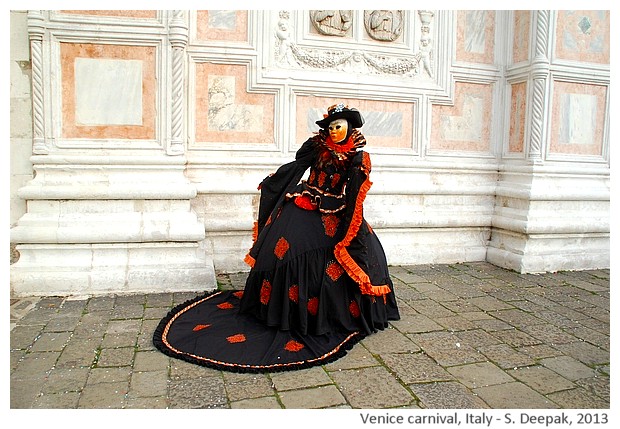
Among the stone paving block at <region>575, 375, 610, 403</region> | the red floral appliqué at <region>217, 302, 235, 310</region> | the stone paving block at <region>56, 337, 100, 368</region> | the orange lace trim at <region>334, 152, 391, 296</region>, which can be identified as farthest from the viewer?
the red floral appliqué at <region>217, 302, 235, 310</region>

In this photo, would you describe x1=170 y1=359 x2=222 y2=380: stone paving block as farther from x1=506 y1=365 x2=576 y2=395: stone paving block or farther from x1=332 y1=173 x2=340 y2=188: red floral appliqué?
x1=506 y1=365 x2=576 y2=395: stone paving block

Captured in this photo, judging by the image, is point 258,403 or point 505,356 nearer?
point 258,403

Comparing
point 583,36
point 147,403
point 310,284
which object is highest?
point 583,36

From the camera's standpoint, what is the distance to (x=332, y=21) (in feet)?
17.9

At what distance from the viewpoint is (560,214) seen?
5.64m

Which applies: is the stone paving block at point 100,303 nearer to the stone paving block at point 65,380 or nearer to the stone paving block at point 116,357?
the stone paving block at point 116,357

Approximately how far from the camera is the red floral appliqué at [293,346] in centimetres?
321

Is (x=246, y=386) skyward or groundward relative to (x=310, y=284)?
groundward

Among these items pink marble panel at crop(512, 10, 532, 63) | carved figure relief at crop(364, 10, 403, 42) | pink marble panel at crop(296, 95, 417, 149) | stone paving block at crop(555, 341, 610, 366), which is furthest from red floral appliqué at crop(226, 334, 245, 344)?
pink marble panel at crop(512, 10, 532, 63)

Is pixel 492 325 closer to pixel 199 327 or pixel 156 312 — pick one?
pixel 199 327

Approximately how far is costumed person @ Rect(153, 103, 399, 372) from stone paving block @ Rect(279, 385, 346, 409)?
1.32 ft

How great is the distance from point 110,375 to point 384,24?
15.0ft

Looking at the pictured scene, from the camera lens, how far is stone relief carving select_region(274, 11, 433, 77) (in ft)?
17.4

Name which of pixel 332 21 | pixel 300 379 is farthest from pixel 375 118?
pixel 300 379
